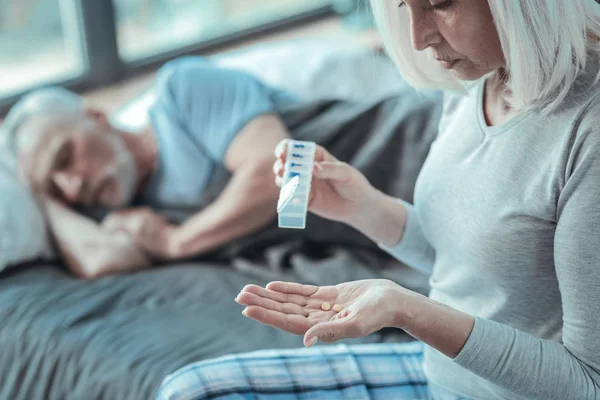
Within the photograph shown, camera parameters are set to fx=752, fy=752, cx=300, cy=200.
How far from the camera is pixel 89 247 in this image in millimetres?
1651

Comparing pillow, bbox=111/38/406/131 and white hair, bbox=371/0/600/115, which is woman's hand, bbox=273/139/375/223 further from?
pillow, bbox=111/38/406/131

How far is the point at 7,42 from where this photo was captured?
A: 2.55 meters

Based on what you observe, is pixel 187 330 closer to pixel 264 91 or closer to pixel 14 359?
pixel 14 359

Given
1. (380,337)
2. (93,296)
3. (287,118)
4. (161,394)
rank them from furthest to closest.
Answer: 1. (287,118)
2. (93,296)
3. (380,337)
4. (161,394)

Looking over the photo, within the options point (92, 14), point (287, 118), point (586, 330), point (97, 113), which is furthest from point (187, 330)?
point (92, 14)

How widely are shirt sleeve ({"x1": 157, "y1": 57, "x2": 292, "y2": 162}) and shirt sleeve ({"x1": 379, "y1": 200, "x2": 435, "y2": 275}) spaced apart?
633 millimetres

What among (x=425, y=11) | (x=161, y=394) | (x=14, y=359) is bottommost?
(x=14, y=359)

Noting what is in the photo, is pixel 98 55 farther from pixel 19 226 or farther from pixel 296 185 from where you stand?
pixel 296 185

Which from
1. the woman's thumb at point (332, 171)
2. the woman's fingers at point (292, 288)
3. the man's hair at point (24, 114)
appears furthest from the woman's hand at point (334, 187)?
the man's hair at point (24, 114)

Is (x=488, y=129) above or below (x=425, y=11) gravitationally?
below

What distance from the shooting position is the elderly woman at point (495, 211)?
78 cm

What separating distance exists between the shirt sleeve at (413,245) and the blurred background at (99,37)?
1.21m

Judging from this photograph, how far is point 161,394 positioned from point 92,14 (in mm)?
1756

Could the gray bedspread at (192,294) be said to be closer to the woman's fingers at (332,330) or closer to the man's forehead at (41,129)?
the man's forehead at (41,129)
